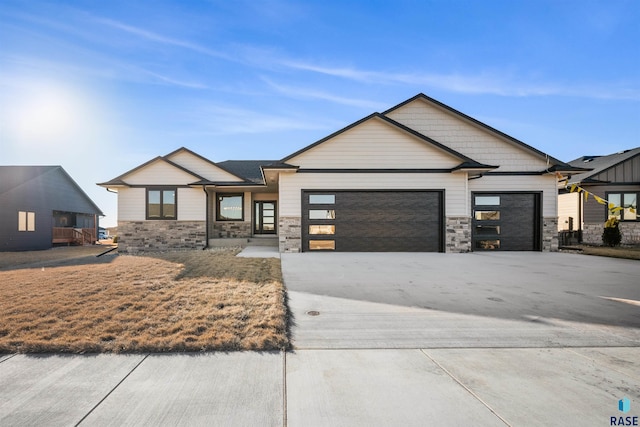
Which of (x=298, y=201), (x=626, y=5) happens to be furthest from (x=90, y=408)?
(x=298, y=201)

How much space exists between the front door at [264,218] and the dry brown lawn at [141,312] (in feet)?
30.8

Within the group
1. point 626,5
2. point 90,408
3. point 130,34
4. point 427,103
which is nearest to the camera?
point 90,408

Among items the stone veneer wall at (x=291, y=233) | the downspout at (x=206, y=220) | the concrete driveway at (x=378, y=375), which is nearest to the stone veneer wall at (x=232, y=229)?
the downspout at (x=206, y=220)

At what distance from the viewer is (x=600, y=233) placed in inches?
603

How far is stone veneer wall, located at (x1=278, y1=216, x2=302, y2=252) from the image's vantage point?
10.8 meters

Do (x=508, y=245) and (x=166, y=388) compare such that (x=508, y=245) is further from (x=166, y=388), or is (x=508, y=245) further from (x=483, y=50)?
(x=166, y=388)

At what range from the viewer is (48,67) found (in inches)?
408

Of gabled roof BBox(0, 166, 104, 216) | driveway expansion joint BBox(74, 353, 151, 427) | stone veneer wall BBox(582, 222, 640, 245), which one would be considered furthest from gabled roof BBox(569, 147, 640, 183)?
gabled roof BBox(0, 166, 104, 216)

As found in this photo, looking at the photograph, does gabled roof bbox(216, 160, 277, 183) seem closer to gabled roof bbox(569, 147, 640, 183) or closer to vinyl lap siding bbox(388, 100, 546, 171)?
vinyl lap siding bbox(388, 100, 546, 171)

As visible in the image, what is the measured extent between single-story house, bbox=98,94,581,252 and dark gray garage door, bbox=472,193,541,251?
4cm

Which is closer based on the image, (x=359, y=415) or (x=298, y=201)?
(x=359, y=415)

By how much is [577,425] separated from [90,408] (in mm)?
3416

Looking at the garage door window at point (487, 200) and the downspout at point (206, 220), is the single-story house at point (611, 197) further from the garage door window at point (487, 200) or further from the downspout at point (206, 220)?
the downspout at point (206, 220)

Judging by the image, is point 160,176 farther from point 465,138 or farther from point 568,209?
point 568,209
